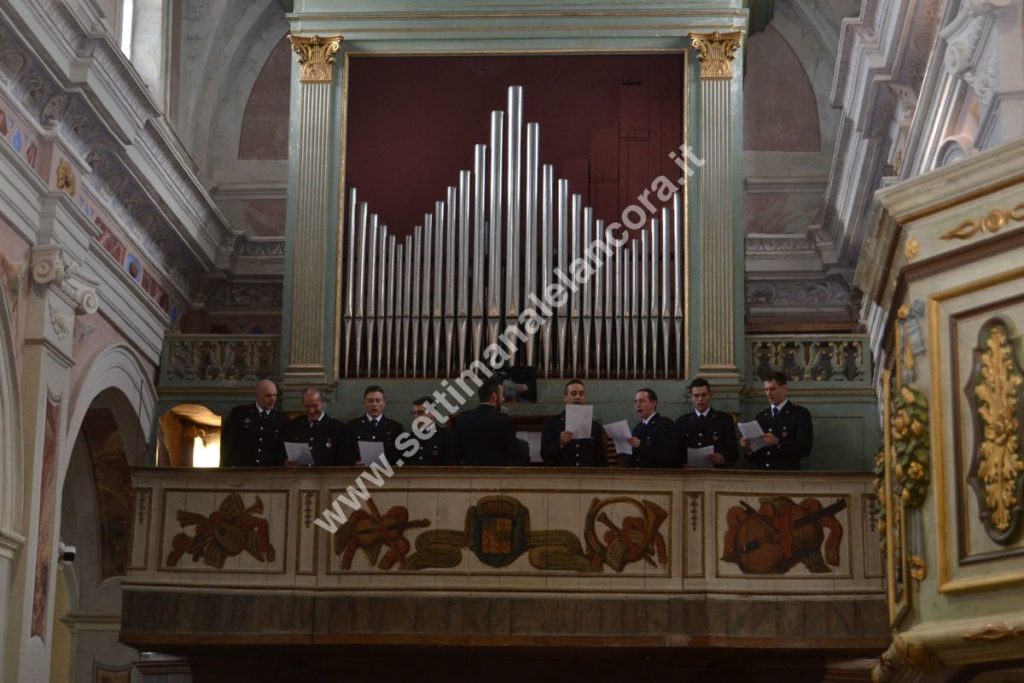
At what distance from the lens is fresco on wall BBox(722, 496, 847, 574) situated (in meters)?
10.5

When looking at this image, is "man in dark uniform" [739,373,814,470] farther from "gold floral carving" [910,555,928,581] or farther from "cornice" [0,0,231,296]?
"gold floral carving" [910,555,928,581]

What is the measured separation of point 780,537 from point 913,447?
20.5 feet

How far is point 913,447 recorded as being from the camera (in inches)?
176

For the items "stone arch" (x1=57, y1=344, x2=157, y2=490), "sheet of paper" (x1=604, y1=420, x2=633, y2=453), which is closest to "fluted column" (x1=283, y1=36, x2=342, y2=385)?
"stone arch" (x1=57, y1=344, x2=157, y2=490)

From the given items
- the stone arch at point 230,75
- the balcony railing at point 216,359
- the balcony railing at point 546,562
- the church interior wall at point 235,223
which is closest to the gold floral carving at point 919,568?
the church interior wall at point 235,223

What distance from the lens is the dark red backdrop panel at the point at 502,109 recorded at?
12.6m

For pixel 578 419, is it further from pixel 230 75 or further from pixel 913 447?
pixel 230 75

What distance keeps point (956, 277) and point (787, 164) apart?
12996 millimetres

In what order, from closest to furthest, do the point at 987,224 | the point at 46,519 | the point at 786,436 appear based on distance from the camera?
the point at 987,224 → the point at 786,436 → the point at 46,519

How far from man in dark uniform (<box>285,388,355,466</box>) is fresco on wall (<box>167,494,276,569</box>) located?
1.49 feet

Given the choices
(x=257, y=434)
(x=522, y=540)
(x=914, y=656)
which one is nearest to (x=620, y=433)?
(x=522, y=540)

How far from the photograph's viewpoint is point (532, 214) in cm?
1245

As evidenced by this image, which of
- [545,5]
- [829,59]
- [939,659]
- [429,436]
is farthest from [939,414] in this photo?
[829,59]

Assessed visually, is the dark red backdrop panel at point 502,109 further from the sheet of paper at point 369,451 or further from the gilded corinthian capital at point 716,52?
the sheet of paper at point 369,451
